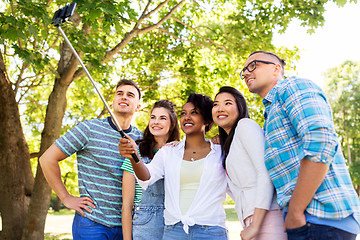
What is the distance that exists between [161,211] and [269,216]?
1.29 metres

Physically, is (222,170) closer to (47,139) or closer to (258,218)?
(258,218)

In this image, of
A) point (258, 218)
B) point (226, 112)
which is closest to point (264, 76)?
point (226, 112)

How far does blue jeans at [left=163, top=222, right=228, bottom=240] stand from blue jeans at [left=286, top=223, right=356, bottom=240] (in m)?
1.03

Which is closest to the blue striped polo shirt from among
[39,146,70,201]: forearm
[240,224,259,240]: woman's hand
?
[39,146,70,201]: forearm

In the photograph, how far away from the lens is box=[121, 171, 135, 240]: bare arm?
10.6 ft

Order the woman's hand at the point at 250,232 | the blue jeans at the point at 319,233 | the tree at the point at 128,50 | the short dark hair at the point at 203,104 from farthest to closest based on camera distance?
the tree at the point at 128,50 < the short dark hair at the point at 203,104 < the woman's hand at the point at 250,232 < the blue jeans at the point at 319,233

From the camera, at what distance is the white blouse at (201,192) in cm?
282

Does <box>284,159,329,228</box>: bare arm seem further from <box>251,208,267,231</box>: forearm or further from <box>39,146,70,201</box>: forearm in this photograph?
<box>39,146,70,201</box>: forearm

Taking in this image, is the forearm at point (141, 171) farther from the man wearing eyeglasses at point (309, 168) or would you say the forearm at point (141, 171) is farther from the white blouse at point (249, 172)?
the man wearing eyeglasses at point (309, 168)

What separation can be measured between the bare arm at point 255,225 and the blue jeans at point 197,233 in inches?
27.1

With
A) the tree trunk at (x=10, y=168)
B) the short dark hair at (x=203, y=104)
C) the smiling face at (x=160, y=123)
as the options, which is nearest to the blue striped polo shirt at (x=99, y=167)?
the smiling face at (x=160, y=123)

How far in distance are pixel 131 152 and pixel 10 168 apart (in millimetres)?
5732

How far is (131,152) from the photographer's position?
274 centimetres

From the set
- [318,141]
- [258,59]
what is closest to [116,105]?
[258,59]
